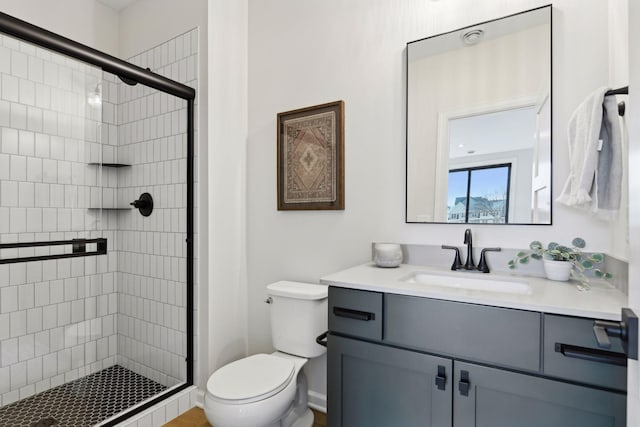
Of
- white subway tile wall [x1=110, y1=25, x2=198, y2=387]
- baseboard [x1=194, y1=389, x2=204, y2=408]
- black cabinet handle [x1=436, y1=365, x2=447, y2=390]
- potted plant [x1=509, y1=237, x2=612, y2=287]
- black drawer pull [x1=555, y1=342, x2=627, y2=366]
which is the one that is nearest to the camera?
black drawer pull [x1=555, y1=342, x2=627, y2=366]

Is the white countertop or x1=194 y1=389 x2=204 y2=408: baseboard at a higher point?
the white countertop

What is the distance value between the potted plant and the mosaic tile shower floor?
2216 millimetres

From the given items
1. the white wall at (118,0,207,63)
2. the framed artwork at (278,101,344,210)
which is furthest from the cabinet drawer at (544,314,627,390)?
the white wall at (118,0,207,63)

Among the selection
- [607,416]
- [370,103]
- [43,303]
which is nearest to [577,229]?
[607,416]

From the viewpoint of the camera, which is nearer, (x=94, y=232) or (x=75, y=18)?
(x=94, y=232)

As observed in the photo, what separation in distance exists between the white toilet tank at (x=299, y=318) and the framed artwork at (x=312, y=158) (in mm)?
509

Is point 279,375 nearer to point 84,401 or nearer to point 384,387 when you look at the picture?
point 384,387

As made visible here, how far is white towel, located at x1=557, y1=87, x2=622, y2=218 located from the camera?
3.91 feet

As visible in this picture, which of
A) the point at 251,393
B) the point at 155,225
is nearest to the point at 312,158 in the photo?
the point at 155,225

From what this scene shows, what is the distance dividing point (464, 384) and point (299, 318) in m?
0.90

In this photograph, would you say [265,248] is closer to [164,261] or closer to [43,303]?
[164,261]

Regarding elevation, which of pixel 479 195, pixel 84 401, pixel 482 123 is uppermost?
pixel 482 123

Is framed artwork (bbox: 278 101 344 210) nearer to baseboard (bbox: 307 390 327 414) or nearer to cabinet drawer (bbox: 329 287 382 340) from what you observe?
cabinet drawer (bbox: 329 287 382 340)

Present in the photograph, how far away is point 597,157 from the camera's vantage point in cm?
122
